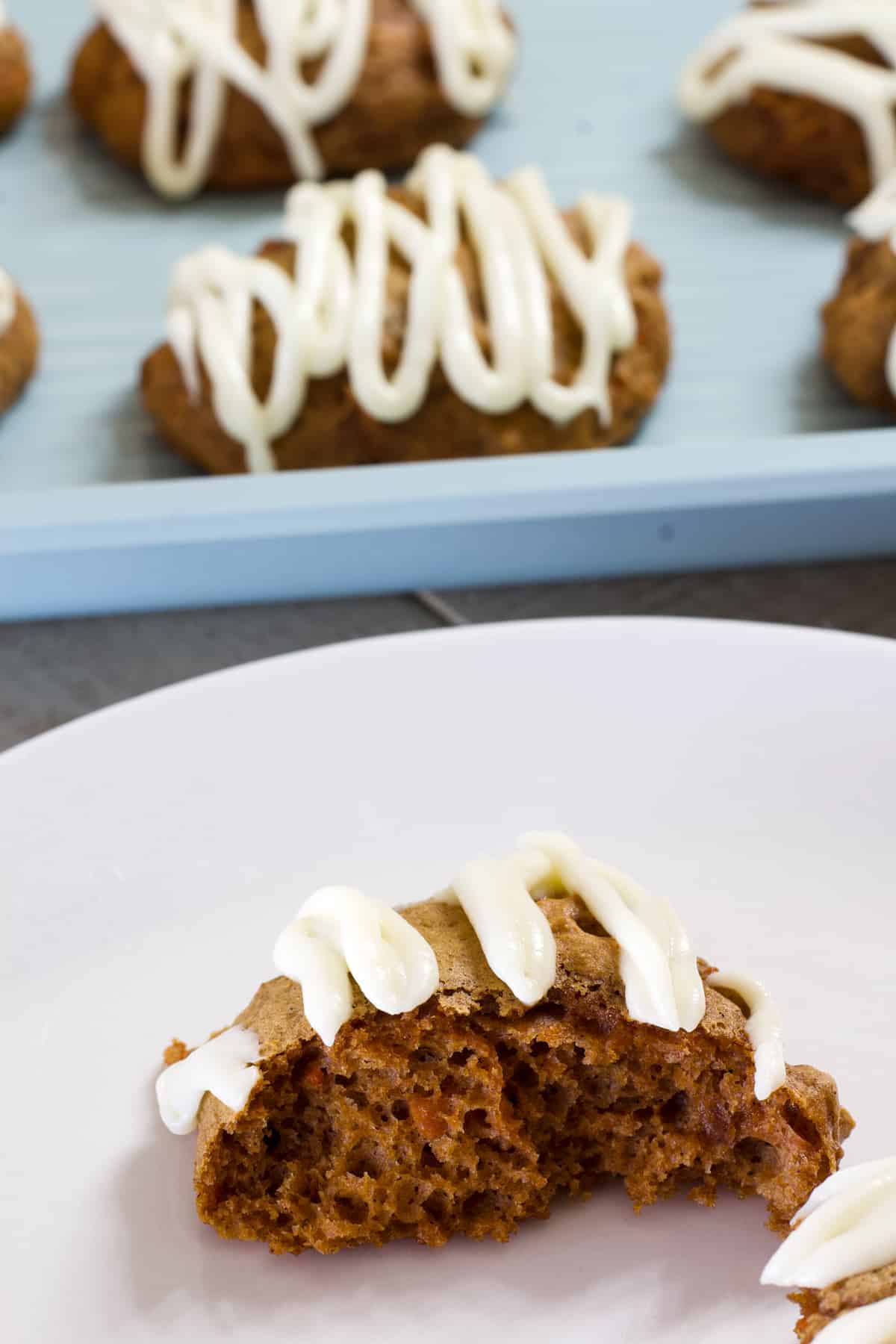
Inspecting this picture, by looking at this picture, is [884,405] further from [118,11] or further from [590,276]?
[118,11]

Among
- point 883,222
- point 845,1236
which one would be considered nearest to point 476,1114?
point 845,1236

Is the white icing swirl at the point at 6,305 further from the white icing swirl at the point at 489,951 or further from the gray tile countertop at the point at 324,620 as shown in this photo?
the white icing swirl at the point at 489,951

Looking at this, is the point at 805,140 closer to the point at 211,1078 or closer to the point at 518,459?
the point at 518,459

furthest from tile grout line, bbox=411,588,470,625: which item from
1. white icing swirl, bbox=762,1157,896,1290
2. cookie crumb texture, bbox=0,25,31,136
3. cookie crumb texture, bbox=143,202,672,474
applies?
cookie crumb texture, bbox=0,25,31,136

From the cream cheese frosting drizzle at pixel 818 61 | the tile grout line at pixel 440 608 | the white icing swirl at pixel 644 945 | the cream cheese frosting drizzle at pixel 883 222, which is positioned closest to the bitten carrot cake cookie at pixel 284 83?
the cream cheese frosting drizzle at pixel 818 61

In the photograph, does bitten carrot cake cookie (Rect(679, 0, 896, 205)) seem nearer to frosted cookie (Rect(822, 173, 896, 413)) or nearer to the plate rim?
frosted cookie (Rect(822, 173, 896, 413))
